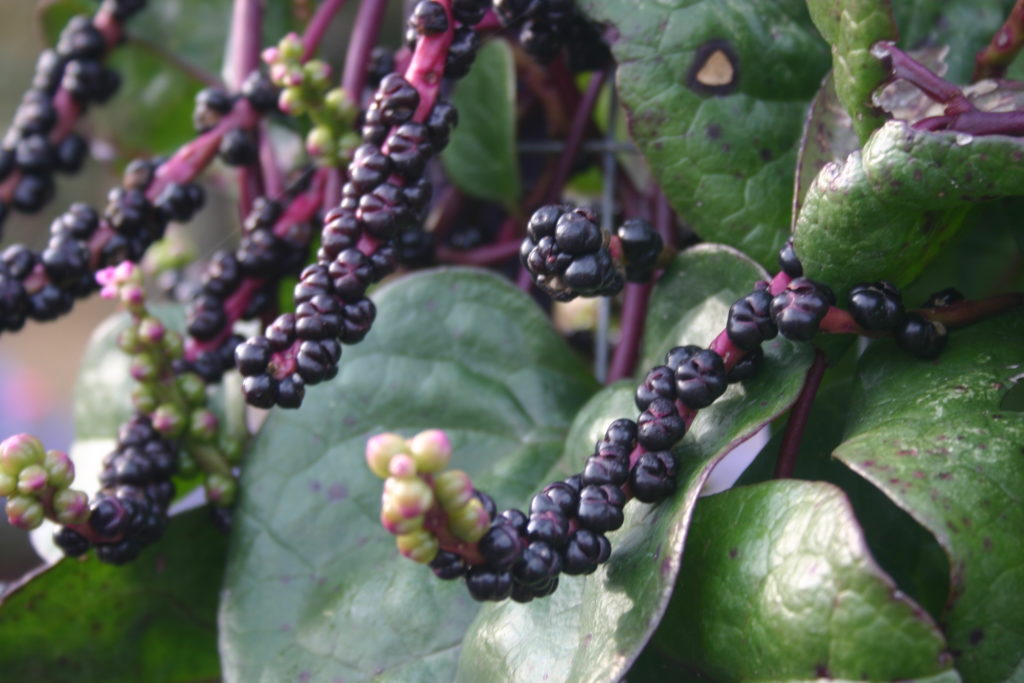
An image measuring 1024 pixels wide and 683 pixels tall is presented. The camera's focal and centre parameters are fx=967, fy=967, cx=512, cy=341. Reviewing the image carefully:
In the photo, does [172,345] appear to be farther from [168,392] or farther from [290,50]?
[290,50]

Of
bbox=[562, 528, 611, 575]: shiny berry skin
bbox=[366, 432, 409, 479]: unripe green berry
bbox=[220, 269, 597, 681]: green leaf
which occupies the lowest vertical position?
bbox=[220, 269, 597, 681]: green leaf

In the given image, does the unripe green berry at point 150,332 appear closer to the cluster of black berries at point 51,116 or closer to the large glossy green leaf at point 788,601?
the cluster of black berries at point 51,116

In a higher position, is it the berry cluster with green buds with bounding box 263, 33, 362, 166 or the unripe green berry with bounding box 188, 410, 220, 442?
the berry cluster with green buds with bounding box 263, 33, 362, 166

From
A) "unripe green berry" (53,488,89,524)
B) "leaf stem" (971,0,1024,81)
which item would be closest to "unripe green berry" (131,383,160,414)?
"unripe green berry" (53,488,89,524)

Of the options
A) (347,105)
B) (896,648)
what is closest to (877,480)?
(896,648)

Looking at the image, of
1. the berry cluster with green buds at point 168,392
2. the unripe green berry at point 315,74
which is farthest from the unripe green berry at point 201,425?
the unripe green berry at point 315,74

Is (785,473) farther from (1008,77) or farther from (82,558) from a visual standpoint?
(82,558)

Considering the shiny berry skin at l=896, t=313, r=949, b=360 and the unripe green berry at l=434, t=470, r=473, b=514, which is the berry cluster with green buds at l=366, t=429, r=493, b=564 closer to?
the unripe green berry at l=434, t=470, r=473, b=514
